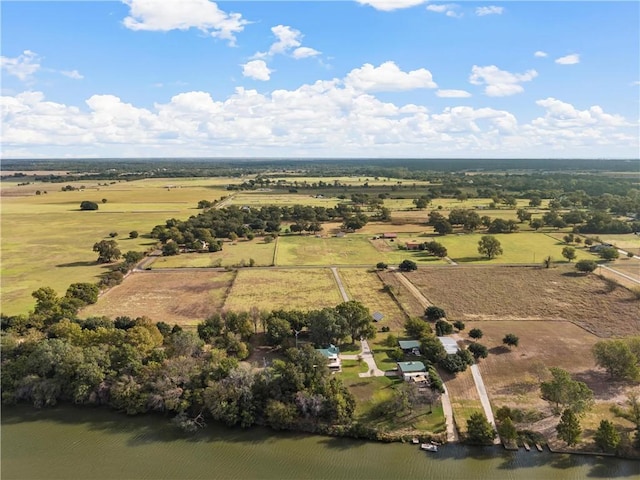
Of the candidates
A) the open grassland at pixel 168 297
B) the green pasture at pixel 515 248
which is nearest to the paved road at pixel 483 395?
the open grassland at pixel 168 297

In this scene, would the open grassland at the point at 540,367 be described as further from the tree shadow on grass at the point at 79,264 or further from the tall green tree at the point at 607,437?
the tree shadow on grass at the point at 79,264

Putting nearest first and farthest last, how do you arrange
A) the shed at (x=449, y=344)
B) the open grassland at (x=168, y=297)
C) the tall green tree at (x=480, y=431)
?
the tall green tree at (x=480, y=431) → the shed at (x=449, y=344) → the open grassland at (x=168, y=297)

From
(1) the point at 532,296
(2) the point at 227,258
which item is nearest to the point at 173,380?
(2) the point at 227,258

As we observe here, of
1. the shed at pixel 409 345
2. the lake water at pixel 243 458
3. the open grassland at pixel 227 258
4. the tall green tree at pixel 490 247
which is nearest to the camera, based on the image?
the lake water at pixel 243 458

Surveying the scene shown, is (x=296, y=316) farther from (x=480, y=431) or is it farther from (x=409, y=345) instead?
(x=480, y=431)

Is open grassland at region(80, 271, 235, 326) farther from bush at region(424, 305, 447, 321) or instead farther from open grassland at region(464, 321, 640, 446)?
open grassland at region(464, 321, 640, 446)

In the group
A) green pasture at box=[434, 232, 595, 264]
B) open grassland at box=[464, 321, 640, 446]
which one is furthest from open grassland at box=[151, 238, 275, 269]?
open grassland at box=[464, 321, 640, 446]
